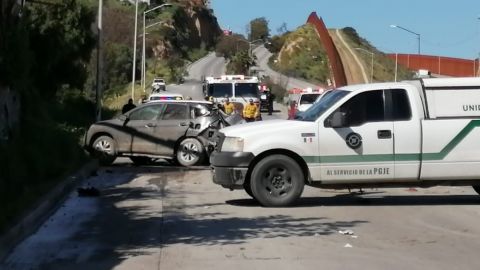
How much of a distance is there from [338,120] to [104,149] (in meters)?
9.06

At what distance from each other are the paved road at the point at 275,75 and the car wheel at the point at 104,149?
78457 mm

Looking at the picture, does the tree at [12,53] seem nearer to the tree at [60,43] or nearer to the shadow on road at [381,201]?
the shadow on road at [381,201]

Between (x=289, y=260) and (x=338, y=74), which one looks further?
(x=338, y=74)

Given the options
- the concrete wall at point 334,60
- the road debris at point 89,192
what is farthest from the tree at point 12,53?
the concrete wall at point 334,60

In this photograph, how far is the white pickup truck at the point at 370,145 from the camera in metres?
12.4

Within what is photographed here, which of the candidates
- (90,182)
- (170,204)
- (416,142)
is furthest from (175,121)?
(416,142)

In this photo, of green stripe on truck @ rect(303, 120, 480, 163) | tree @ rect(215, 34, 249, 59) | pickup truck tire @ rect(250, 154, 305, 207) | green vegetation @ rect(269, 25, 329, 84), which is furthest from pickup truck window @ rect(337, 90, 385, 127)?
tree @ rect(215, 34, 249, 59)

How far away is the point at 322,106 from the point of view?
12.9 metres

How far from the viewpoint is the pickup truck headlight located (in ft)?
41.2

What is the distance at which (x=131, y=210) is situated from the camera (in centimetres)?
1239

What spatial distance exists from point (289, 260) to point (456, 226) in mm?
3324

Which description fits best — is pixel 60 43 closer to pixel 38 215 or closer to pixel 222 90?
pixel 38 215

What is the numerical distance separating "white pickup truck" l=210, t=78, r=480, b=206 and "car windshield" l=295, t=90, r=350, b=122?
67mm

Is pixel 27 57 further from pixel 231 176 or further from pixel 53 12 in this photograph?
pixel 53 12
